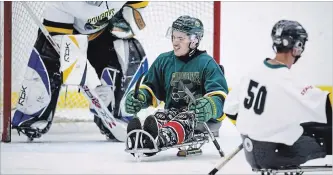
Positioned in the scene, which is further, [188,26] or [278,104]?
[188,26]

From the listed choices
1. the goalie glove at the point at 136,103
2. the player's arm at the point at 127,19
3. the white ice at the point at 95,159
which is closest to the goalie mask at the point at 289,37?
the white ice at the point at 95,159

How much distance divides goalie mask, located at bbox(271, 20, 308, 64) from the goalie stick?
5.27 feet

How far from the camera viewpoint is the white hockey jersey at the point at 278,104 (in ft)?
5.31

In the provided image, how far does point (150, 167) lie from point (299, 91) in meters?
0.86

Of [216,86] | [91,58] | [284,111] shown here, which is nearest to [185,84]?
[216,86]

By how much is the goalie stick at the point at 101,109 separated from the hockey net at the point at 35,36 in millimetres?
298

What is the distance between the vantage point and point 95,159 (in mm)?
2656

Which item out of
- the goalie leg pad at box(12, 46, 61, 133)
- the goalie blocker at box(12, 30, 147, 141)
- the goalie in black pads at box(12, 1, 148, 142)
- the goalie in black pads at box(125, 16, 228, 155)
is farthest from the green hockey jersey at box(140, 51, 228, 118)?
the goalie leg pad at box(12, 46, 61, 133)

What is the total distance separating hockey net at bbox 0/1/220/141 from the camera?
3.51 meters

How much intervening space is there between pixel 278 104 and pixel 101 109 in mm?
1694

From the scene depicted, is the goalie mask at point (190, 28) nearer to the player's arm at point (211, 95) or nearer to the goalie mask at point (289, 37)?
the player's arm at point (211, 95)

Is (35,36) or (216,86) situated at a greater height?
(35,36)

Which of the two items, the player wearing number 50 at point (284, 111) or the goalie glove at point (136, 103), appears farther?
the goalie glove at point (136, 103)

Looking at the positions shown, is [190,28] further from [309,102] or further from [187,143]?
[309,102]
